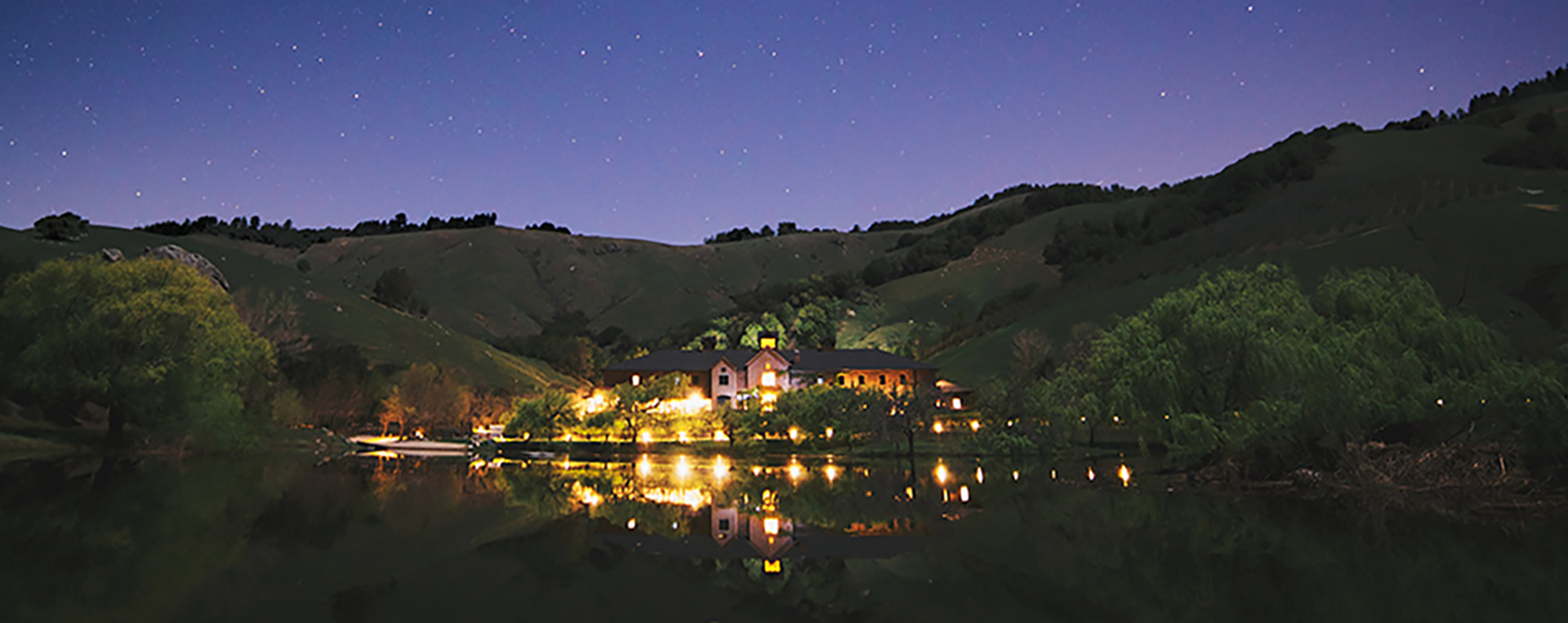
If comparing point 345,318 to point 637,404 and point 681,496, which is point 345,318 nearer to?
point 637,404

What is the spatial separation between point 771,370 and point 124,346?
72223 mm

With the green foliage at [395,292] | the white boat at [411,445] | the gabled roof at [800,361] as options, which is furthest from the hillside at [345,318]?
the white boat at [411,445]

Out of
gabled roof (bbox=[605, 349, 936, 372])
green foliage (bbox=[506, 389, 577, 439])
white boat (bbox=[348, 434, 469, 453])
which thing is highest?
gabled roof (bbox=[605, 349, 936, 372])

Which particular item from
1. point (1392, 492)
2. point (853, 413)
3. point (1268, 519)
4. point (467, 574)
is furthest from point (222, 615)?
point (853, 413)

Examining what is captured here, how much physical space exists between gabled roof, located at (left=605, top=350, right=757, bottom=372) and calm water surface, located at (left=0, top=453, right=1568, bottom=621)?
84540 mm

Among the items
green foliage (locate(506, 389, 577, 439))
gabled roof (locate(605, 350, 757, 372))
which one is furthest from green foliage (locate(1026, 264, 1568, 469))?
gabled roof (locate(605, 350, 757, 372))

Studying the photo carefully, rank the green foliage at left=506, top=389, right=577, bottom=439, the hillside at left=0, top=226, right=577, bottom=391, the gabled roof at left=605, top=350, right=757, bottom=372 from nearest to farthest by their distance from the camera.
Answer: the green foliage at left=506, top=389, right=577, bottom=439
the hillside at left=0, top=226, right=577, bottom=391
the gabled roof at left=605, top=350, right=757, bottom=372

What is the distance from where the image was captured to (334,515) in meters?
28.8

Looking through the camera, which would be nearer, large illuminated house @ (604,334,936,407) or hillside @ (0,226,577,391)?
large illuminated house @ (604,334,936,407)

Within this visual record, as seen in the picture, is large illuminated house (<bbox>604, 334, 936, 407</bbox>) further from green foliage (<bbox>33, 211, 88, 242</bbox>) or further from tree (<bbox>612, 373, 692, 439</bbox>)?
green foliage (<bbox>33, 211, 88, 242</bbox>)

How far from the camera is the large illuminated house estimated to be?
12106 cm

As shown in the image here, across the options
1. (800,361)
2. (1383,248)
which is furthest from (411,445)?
(1383,248)

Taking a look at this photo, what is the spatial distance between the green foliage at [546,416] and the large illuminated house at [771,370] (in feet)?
96.3

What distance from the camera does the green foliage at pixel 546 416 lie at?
88287 millimetres
